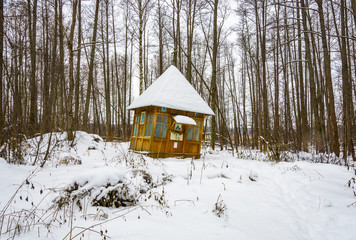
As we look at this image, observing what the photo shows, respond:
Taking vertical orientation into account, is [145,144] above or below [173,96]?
below

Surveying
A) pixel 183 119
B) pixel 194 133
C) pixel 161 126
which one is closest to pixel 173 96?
pixel 183 119

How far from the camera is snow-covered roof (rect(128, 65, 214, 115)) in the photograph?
8.99 metres

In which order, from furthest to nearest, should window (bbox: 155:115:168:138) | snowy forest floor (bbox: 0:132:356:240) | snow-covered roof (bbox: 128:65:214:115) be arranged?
window (bbox: 155:115:168:138)
snow-covered roof (bbox: 128:65:214:115)
snowy forest floor (bbox: 0:132:356:240)

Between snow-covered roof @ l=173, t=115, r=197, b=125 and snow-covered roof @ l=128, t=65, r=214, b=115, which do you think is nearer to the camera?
snow-covered roof @ l=173, t=115, r=197, b=125

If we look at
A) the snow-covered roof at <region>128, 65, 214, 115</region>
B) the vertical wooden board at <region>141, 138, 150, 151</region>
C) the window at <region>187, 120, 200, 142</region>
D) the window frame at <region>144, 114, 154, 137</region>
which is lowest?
the vertical wooden board at <region>141, 138, 150, 151</region>

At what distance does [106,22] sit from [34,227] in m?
18.0

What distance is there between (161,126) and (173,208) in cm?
624

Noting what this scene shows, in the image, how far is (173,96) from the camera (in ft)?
31.1

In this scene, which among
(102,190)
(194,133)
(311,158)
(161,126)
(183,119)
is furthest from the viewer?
(194,133)

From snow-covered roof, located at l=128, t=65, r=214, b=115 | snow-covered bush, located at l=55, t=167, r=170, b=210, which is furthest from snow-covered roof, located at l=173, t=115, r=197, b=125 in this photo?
snow-covered bush, located at l=55, t=167, r=170, b=210

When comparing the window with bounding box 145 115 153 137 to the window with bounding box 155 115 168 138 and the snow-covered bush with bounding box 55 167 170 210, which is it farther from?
the snow-covered bush with bounding box 55 167 170 210

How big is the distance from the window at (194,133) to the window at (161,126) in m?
1.32

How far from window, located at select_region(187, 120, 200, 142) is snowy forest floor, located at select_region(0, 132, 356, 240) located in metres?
5.05

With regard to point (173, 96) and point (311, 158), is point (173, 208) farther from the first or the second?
point (311, 158)
